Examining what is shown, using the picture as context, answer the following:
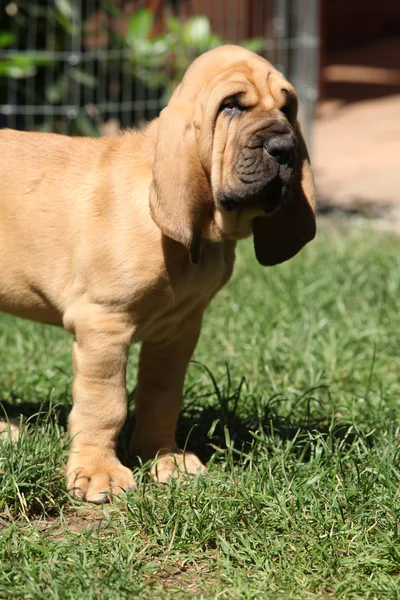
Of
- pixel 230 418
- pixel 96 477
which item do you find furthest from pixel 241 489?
pixel 230 418

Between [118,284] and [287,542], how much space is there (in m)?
1.13

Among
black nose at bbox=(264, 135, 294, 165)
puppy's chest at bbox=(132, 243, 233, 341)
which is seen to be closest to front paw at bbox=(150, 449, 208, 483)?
puppy's chest at bbox=(132, 243, 233, 341)

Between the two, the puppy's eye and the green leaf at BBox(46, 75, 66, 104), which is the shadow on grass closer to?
the puppy's eye

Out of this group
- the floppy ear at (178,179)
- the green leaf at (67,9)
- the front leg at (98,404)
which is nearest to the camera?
the floppy ear at (178,179)

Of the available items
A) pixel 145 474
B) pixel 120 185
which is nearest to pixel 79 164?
pixel 120 185

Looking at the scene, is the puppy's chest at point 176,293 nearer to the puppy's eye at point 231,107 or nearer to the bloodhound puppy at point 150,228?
the bloodhound puppy at point 150,228

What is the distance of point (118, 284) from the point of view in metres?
A: 3.49

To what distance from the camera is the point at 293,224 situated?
3.70 m

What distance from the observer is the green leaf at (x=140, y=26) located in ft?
29.3

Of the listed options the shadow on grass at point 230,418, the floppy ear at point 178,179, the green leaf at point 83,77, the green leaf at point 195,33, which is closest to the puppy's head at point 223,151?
the floppy ear at point 178,179

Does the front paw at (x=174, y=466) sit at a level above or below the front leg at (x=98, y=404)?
below

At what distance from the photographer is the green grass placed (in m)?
3.02

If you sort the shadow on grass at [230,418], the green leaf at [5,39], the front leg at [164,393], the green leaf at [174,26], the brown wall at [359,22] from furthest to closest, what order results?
the brown wall at [359,22] → the green leaf at [174,26] → the green leaf at [5,39] → the shadow on grass at [230,418] → the front leg at [164,393]

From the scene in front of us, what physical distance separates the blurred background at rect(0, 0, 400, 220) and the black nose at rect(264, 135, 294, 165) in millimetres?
5459
